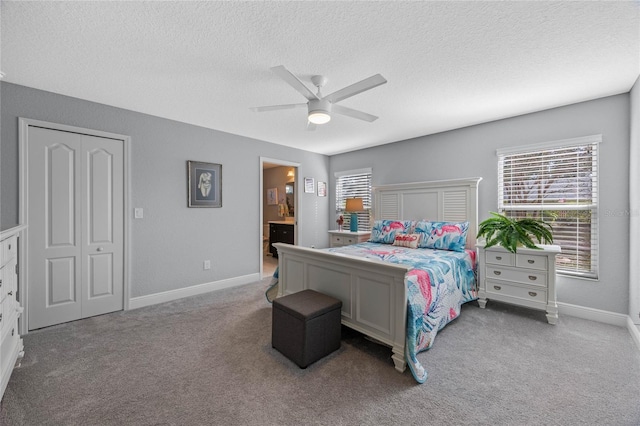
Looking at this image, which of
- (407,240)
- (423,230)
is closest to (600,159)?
(423,230)

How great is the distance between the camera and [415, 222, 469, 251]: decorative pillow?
351cm

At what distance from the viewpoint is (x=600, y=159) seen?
114 inches

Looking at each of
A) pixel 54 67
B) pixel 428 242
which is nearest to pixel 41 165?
pixel 54 67

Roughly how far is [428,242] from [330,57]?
8.77 feet

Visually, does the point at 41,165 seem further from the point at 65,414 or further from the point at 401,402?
the point at 401,402

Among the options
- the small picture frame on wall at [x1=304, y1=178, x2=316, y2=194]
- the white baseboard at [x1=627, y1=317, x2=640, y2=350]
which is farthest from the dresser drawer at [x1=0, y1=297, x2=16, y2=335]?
the white baseboard at [x1=627, y1=317, x2=640, y2=350]

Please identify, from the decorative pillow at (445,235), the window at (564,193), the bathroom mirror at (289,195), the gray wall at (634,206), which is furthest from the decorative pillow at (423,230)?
the bathroom mirror at (289,195)

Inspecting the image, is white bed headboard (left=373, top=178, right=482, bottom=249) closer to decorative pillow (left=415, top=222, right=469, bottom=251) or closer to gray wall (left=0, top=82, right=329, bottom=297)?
decorative pillow (left=415, top=222, right=469, bottom=251)

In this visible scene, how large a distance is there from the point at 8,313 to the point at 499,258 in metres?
4.50

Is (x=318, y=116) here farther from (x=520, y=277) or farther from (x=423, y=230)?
(x=520, y=277)

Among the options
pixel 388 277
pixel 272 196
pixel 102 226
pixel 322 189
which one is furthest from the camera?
pixel 272 196

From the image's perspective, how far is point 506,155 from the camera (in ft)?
11.6

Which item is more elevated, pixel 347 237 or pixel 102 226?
pixel 102 226

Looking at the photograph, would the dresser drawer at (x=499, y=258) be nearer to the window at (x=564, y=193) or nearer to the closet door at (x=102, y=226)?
the window at (x=564, y=193)
